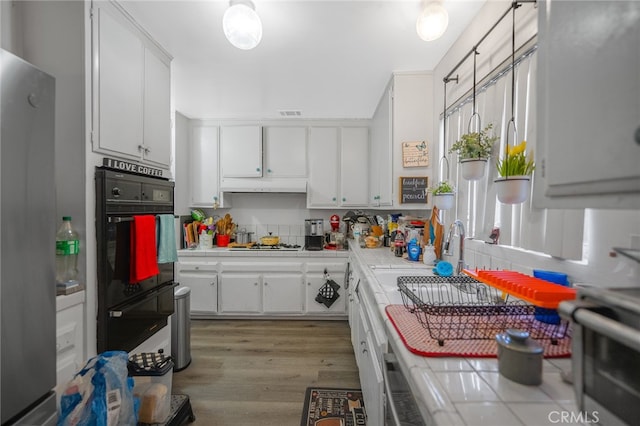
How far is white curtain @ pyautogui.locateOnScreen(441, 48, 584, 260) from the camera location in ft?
3.16

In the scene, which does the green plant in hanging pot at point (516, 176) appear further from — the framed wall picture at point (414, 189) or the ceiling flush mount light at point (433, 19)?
the framed wall picture at point (414, 189)

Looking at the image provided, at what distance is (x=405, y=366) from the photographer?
0.68m

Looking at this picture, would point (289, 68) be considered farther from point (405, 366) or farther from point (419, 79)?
point (405, 366)

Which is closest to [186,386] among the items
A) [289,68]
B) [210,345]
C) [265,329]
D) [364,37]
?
[210,345]

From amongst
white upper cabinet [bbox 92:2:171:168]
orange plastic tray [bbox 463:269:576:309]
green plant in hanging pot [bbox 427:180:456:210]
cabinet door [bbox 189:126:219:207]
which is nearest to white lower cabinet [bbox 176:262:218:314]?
cabinet door [bbox 189:126:219:207]

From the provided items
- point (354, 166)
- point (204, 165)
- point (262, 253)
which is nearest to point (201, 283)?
point (262, 253)

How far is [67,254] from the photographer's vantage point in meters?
1.24

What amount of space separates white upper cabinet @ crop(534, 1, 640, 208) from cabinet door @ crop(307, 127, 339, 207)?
2.76 meters

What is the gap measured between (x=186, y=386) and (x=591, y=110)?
103 inches

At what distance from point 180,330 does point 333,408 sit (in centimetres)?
134

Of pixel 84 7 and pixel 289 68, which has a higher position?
pixel 289 68

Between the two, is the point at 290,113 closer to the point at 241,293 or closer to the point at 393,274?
the point at 241,293

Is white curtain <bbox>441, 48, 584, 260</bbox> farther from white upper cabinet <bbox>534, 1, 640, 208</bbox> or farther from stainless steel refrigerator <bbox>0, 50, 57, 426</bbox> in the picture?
stainless steel refrigerator <bbox>0, 50, 57, 426</bbox>

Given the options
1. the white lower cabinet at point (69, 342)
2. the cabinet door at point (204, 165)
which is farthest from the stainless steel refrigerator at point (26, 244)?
the cabinet door at point (204, 165)
